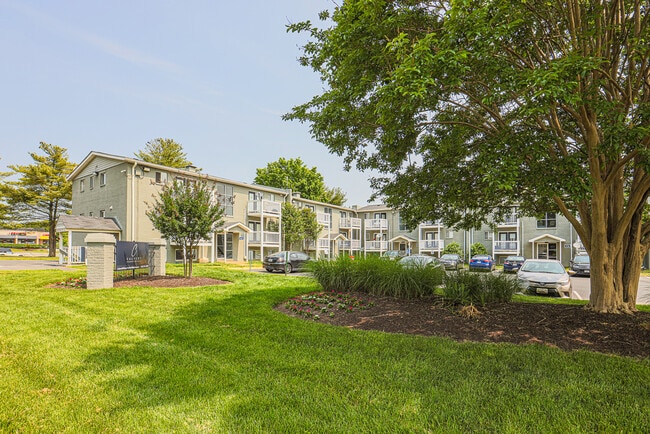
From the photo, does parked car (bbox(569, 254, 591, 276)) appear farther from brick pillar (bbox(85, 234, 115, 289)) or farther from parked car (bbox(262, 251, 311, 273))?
brick pillar (bbox(85, 234, 115, 289))

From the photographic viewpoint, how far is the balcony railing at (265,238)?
97.0 feet

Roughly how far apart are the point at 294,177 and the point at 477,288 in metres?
43.9

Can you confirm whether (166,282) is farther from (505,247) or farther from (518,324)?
(505,247)

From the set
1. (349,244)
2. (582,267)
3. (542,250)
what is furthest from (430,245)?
(582,267)

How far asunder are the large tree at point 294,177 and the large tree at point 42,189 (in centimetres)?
2296

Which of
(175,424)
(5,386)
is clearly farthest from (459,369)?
A: (5,386)

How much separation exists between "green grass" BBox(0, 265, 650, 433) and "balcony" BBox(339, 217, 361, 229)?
121ft

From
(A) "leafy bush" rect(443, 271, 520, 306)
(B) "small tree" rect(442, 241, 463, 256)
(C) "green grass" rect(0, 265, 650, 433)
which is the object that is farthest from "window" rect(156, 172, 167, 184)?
(B) "small tree" rect(442, 241, 463, 256)

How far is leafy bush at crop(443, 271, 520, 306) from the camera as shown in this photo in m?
7.21

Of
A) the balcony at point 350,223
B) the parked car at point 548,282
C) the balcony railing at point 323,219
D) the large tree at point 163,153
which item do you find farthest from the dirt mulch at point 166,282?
the large tree at point 163,153

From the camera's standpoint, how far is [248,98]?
414 inches

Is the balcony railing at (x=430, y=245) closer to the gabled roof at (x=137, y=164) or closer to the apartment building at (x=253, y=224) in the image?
the apartment building at (x=253, y=224)

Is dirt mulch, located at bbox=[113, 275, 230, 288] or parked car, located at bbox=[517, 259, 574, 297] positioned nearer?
dirt mulch, located at bbox=[113, 275, 230, 288]

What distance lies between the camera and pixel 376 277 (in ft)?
28.5
